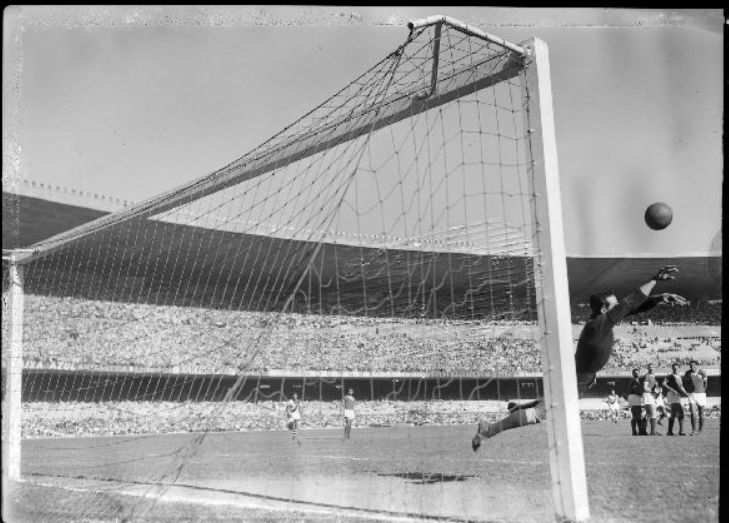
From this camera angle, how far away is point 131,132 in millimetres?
8523

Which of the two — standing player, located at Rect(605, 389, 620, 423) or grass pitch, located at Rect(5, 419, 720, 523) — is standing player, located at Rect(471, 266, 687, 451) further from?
standing player, located at Rect(605, 389, 620, 423)

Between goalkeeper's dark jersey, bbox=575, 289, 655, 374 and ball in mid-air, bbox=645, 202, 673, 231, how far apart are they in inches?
52.5

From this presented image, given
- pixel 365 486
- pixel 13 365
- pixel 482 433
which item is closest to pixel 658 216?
pixel 482 433

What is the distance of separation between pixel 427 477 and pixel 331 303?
15.9 meters

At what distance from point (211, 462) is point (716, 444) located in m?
7.08

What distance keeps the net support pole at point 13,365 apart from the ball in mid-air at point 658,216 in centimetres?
704

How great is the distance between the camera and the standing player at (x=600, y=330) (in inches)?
188

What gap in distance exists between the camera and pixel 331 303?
76.1 ft

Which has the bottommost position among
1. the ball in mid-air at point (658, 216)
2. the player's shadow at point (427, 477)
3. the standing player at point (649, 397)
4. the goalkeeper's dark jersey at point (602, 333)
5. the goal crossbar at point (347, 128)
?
the player's shadow at point (427, 477)

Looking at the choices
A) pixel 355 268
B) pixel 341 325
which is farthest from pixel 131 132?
pixel 341 325

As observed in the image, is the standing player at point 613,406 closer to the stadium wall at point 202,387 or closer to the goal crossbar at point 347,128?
the stadium wall at point 202,387

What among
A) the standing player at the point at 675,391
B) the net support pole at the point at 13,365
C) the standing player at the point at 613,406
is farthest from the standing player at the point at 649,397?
the standing player at the point at 613,406

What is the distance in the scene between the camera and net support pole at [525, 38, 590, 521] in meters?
3.91

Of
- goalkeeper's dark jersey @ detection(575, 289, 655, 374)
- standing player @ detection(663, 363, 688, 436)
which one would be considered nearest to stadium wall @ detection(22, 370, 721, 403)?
standing player @ detection(663, 363, 688, 436)
